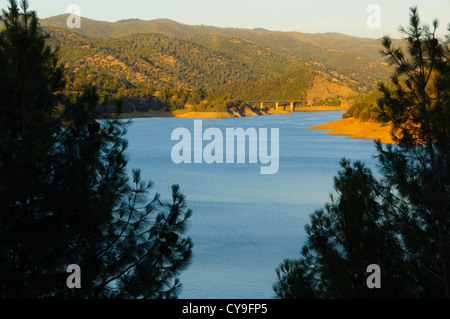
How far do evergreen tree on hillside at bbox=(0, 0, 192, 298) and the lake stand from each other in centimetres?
459

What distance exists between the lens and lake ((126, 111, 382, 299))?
15344 millimetres

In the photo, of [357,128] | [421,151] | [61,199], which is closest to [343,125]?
[357,128]

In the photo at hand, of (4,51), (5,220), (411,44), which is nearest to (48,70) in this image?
(4,51)

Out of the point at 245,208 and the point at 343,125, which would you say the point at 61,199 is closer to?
the point at 245,208

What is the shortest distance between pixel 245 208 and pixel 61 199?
20.0 m

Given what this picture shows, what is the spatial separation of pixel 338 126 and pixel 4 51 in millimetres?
69044

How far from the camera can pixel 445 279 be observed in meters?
6.90

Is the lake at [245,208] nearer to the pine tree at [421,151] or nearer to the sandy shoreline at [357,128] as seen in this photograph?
the sandy shoreline at [357,128]

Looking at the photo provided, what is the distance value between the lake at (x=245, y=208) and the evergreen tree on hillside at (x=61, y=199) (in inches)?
181

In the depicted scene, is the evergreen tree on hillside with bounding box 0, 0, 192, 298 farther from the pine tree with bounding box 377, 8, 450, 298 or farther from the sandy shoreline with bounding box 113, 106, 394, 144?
the sandy shoreline with bounding box 113, 106, 394, 144

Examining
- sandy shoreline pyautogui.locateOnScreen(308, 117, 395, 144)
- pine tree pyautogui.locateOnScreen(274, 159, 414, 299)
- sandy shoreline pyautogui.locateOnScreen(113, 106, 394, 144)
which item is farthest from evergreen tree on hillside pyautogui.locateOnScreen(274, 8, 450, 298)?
sandy shoreline pyautogui.locateOnScreen(308, 117, 395, 144)

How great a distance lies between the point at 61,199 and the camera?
6.86 m

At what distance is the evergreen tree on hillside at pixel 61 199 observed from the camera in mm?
6383

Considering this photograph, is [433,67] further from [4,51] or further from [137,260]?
[4,51]
